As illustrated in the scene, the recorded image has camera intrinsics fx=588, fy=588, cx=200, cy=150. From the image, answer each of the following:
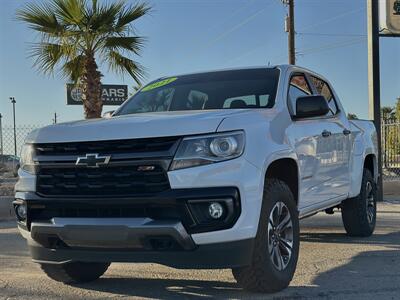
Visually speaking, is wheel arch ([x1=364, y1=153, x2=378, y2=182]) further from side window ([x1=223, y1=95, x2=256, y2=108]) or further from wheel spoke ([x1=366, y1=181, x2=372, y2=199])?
side window ([x1=223, y1=95, x2=256, y2=108])

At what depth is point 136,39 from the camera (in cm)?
1318

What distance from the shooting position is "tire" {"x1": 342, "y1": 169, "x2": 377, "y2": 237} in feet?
24.3

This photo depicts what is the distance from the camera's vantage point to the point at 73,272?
17.0 ft

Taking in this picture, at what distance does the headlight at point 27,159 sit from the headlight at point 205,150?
1.24 m

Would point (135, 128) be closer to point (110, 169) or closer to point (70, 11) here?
point (110, 169)

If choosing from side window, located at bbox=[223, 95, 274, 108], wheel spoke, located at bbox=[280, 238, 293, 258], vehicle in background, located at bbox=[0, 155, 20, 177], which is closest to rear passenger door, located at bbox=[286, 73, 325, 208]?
side window, located at bbox=[223, 95, 274, 108]

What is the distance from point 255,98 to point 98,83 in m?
8.59

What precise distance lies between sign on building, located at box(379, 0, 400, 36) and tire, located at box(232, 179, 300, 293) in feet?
26.7

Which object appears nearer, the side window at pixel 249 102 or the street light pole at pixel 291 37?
the side window at pixel 249 102

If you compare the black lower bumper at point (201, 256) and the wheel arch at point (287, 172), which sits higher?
the wheel arch at point (287, 172)

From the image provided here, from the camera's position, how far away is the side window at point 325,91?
6.92 m

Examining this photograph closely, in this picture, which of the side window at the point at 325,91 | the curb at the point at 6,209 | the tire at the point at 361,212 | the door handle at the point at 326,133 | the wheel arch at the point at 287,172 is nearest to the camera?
the wheel arch at the point at 287,172

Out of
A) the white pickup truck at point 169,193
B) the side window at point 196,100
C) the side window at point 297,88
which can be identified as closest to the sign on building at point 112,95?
the side window at point 297,88

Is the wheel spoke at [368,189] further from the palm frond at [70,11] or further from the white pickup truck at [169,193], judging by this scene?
the palm frond at [70,11]
